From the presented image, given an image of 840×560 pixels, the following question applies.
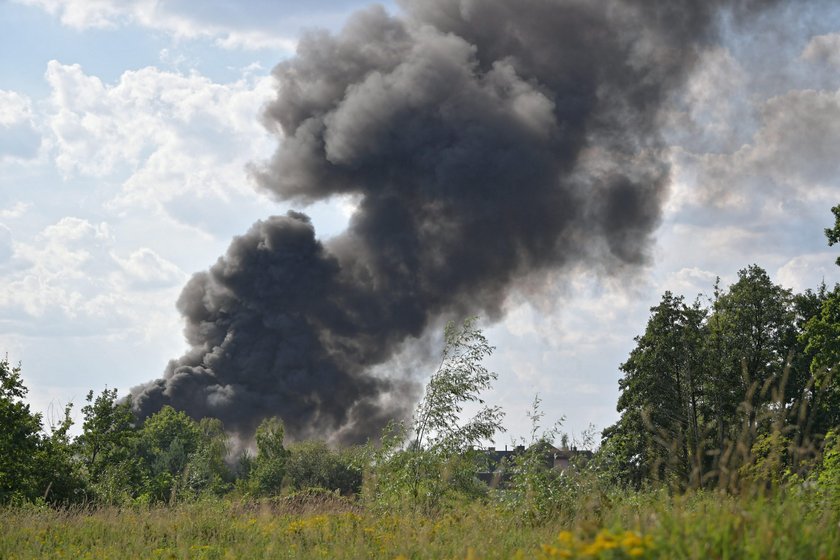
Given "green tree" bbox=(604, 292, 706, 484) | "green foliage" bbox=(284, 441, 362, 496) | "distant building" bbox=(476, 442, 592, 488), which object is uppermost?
"green tree" bbox=(604, 292, 706, 484)

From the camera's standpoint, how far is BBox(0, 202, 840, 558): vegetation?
6.17 meters

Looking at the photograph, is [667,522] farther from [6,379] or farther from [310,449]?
[310,449]

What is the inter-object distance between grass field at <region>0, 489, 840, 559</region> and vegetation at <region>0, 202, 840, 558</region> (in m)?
0.03

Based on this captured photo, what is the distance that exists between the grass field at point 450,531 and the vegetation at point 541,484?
0.09 feet

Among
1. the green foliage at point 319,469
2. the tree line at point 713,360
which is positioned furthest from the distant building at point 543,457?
the green foliage at point 319,469

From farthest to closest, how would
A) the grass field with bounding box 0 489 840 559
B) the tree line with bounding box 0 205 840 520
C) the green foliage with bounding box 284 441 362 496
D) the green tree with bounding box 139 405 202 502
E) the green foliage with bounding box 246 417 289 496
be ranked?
1. the green tree with bounding box 139 405 202 502
2. the green foliage with bounding box 284 441 362 496
3. the green foliage with bounding box 246 417 289 496
4. the tree line with bounding box 0 205 840 520
5. the grass field with bounding box 0 489 840 559

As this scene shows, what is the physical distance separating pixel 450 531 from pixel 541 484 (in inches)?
119

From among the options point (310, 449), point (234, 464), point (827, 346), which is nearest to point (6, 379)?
point (827, 346)

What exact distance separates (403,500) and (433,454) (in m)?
1.35

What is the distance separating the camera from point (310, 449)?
6512 centimetres

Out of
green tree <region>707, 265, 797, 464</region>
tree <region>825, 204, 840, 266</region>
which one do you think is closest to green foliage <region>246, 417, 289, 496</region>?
green tree <region>707, 265, 797, 464</region>

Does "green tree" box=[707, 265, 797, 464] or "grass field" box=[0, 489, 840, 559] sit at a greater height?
"green tree" box=[707, 265, 797, 464]

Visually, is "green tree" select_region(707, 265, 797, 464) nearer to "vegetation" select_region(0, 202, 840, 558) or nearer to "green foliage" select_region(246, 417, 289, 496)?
"vegetation" select_region(0, 202, 840, 558)

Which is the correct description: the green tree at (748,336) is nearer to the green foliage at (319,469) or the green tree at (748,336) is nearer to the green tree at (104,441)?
the green tree at (104,441)
